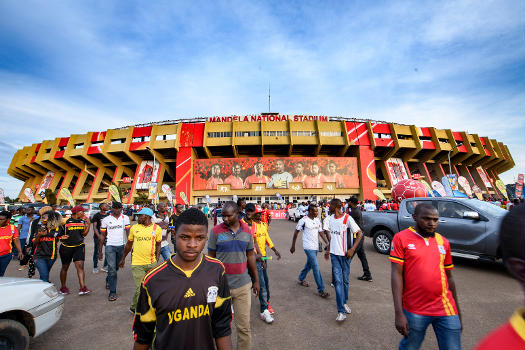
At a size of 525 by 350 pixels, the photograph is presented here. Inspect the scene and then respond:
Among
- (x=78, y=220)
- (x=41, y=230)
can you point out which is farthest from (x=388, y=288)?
(x=41, y=230)

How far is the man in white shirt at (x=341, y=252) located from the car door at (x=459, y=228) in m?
3.54

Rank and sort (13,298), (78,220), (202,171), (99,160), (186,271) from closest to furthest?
1. (186,271)
2. (13,298)
3. (78,220)
4. (202,171)
5. (99,160)

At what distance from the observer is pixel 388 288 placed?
4742 mm

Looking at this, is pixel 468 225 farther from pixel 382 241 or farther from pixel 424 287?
pixel 424 287

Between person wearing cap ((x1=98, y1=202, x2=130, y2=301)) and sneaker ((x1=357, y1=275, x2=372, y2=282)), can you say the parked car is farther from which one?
sneaker ((x1=357, y1=275, x2=372, y2=282))

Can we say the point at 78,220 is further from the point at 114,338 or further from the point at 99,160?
the point at 99,160

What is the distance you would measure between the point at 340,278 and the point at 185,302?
9.12 ft

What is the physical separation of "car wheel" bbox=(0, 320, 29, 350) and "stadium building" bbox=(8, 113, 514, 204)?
3139 centimetres

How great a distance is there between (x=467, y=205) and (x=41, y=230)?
9457 mm

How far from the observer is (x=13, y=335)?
8.37ft

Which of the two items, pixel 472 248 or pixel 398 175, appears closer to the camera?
pixel 472 248

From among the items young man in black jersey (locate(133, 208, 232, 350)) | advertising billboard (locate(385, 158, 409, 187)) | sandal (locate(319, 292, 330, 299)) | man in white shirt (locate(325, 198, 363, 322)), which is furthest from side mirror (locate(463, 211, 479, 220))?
advertising billboard (locate(385, 158, 409, 187))

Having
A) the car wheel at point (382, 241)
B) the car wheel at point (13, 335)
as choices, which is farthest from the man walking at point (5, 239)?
the car wheel at point (382, 241)

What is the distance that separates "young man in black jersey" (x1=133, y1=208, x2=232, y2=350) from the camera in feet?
4.70
